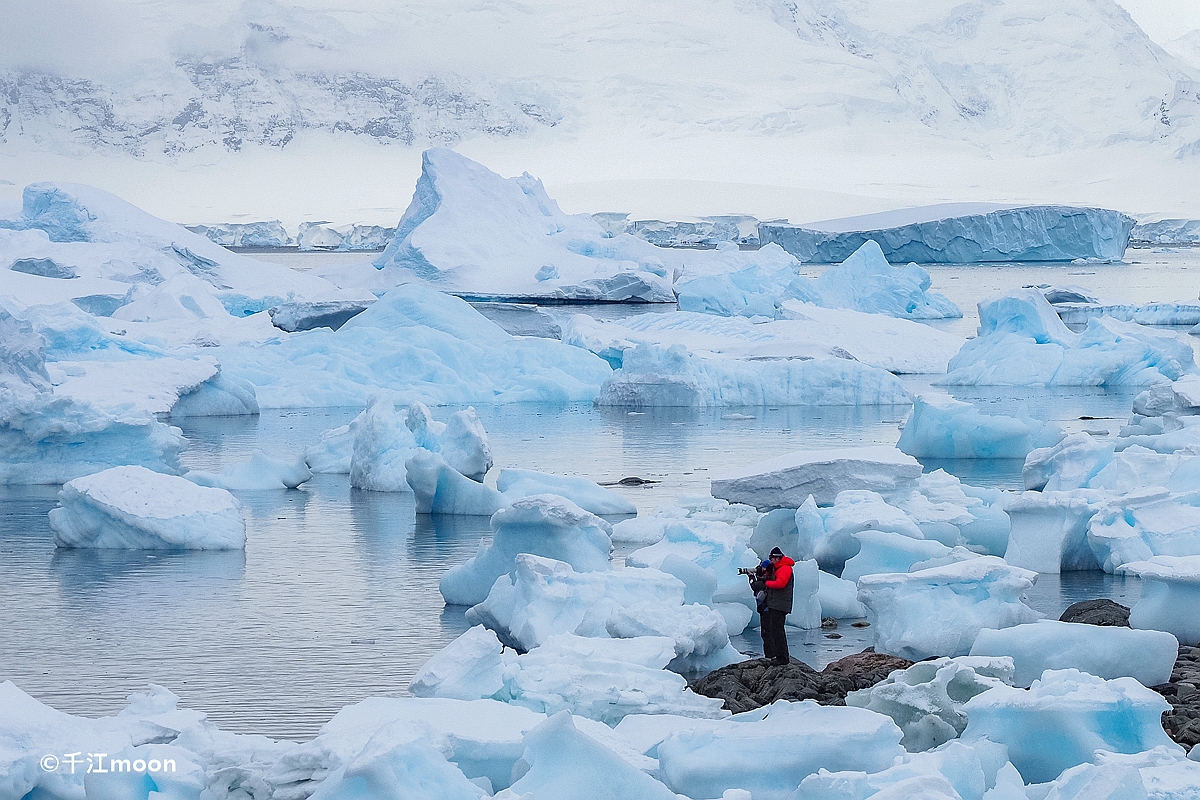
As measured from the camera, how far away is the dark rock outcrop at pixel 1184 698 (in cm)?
456

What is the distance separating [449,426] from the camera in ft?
33.7

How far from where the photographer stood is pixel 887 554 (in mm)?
6977

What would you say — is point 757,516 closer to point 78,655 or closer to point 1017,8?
point 78,655

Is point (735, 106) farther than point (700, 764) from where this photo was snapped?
Yes

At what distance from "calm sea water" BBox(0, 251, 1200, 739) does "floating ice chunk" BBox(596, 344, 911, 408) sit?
2785 mm

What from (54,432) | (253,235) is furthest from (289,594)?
(253,235)

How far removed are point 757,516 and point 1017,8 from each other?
10613 centimetres

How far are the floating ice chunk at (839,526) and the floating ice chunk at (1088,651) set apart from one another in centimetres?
204

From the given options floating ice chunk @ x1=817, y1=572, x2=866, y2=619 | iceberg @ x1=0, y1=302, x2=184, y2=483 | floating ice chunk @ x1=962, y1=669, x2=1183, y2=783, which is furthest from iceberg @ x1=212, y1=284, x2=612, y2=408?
floating ice chunk @ x1=962, y1=669, x2=1183, y2=783

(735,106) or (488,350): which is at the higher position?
(735,106)

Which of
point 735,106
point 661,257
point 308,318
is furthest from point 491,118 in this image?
point 308,318

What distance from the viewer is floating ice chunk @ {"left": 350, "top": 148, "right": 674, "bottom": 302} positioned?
30125mm

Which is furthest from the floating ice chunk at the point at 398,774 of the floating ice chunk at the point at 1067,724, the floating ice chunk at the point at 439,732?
the floating ice chunk at the point at 1067,724

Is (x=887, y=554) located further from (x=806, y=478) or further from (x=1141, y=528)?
(x=1141, y=528)
